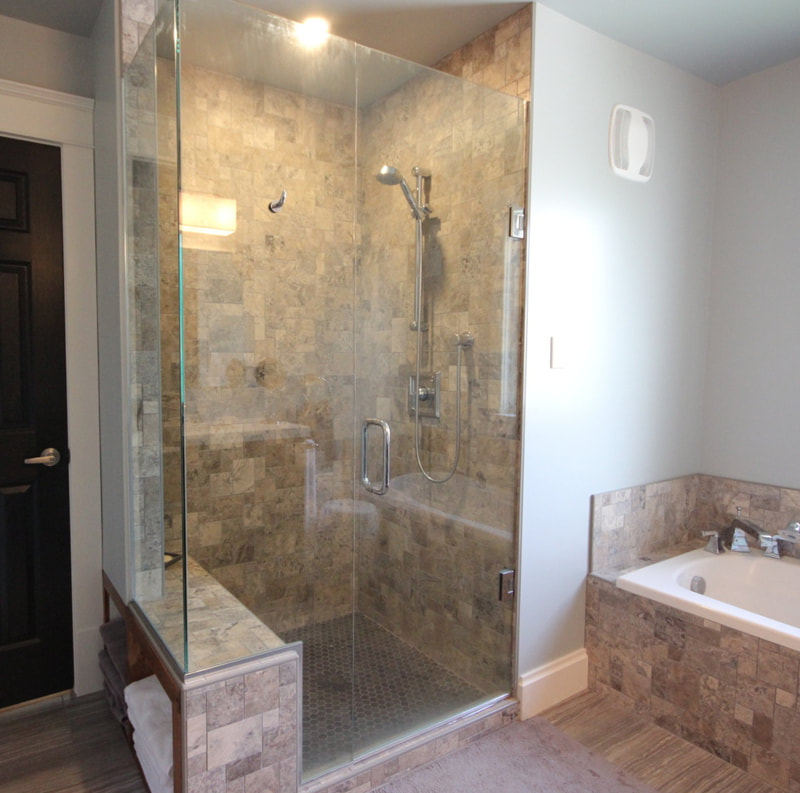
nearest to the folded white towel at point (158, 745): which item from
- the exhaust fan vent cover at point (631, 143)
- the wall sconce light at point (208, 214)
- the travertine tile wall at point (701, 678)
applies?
the wall sconce light at point (208, 214)

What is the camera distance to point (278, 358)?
7.30 feet

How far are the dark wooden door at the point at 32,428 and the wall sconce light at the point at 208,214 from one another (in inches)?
26.7

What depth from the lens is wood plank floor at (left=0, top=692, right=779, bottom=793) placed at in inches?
76.8

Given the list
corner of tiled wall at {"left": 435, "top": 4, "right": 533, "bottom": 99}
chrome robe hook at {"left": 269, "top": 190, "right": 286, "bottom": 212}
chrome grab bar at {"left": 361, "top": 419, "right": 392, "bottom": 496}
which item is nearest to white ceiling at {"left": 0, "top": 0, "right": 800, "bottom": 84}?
corner of tiled wall at {"left": 435, "top": 4, "right": 533, "bottom": 99}

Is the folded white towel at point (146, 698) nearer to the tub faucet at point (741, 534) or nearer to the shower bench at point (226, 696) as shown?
the shower bench at point (226, 696)

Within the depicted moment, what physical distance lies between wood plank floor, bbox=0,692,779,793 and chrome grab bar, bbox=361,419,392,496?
1096mm

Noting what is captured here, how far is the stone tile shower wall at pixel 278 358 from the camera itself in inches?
83.4

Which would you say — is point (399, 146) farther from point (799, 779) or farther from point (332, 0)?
point (799, 779)

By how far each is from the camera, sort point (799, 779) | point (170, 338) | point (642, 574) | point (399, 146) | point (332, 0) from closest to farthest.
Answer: point (170, 338), point (799, 779), point (332, 0), point (399, 146), point (642, 574)

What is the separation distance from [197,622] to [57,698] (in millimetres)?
1104

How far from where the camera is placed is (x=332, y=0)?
208cm

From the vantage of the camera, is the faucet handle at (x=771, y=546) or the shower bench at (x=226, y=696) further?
the faucet handle at (x=771, y=546)

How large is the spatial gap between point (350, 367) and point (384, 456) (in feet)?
1.20

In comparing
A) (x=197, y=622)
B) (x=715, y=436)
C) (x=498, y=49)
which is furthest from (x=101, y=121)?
(x=715, y=436)
